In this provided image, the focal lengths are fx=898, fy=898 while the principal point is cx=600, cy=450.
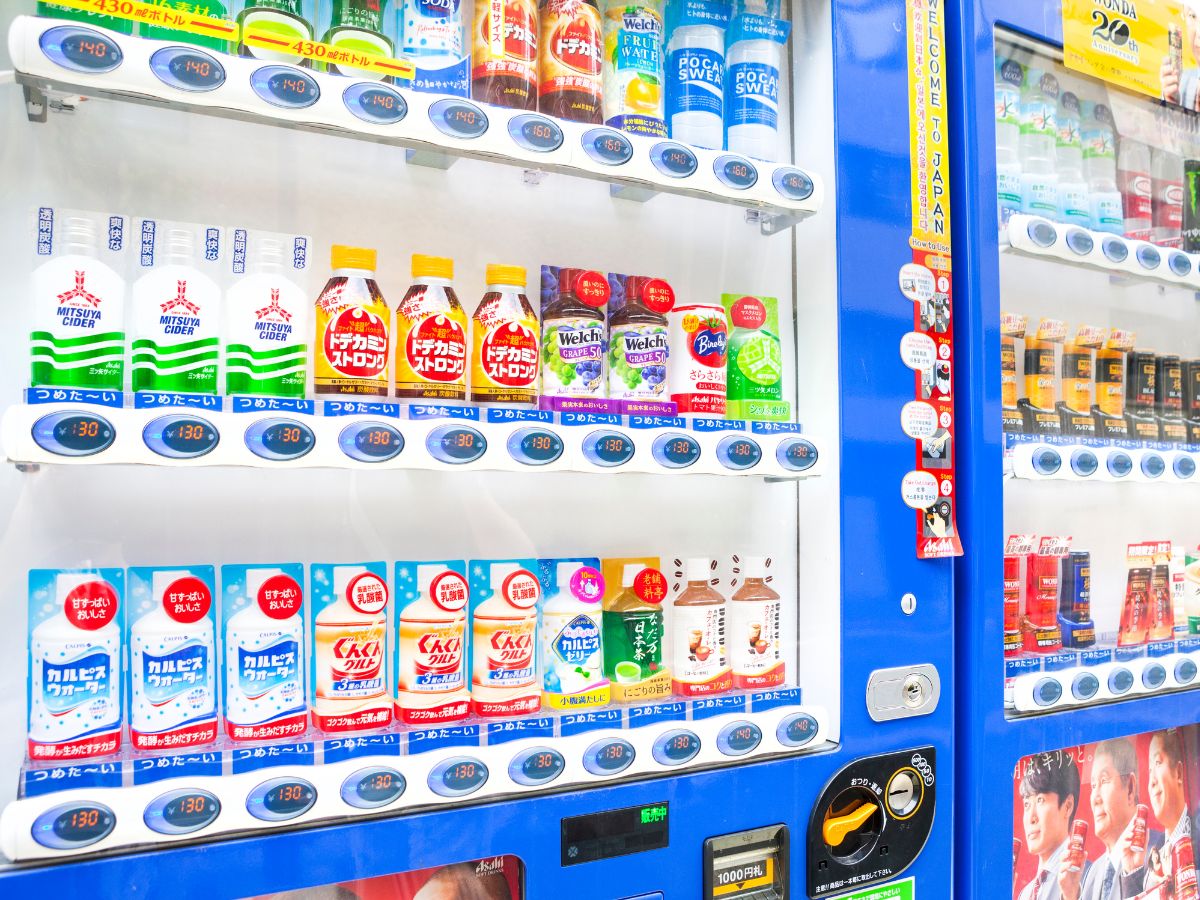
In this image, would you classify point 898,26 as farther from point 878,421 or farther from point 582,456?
point 582,456

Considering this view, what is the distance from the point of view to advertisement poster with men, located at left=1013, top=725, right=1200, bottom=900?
2.05 metres

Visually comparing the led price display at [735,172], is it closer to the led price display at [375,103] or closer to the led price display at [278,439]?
the led price display at [375,103]

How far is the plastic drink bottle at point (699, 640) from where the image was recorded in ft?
5.43

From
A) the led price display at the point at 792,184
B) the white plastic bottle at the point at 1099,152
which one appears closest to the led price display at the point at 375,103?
the led price display at the point at 792,184

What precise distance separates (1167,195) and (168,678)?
8.71 feet

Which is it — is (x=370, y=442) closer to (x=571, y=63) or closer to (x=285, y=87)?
(x=285, y=87)

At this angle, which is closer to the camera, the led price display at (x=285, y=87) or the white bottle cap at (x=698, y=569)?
the led price display at (x=285, y=87)

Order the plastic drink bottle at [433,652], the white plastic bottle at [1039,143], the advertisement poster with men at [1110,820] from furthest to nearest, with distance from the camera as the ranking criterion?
the white plastic bottle at [1039,143]
the advertisement poster with men at [1110,820]
the plastic drink bottle at [433,652]

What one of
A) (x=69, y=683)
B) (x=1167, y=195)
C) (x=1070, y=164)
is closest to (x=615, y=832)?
(x=69, y=683)

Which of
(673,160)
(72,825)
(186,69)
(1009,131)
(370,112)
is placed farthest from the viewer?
(1009,131)

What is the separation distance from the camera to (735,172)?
163cm

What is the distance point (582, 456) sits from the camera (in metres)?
1.46

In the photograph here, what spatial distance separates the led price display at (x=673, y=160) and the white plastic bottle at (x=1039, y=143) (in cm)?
104

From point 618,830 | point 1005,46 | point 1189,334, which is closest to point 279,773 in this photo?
point 618,830
